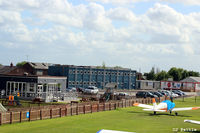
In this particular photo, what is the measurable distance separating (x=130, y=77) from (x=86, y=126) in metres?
91.4

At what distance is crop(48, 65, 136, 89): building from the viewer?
336 ft

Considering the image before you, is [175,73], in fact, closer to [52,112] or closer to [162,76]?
[162,76]

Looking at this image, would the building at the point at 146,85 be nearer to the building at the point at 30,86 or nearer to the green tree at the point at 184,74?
the green tree at the point at 184,74

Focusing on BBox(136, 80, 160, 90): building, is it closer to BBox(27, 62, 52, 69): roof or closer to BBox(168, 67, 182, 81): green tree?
BBox(27, 62, 52, 69): roof

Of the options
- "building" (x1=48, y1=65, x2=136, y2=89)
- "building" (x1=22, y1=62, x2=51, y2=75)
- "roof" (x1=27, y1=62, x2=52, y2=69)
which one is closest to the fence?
"building" (x1=48, y1=65, x2=136, y2=89)

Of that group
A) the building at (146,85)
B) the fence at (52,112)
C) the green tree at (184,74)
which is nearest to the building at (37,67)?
the building at (146,85)

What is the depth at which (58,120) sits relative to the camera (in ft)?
111

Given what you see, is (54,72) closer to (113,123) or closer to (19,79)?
(19,79)

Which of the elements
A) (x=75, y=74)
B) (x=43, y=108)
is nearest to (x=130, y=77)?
(x=75, y=74)

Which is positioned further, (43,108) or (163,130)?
(43,108)

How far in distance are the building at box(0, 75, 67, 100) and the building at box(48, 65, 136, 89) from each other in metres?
41.0

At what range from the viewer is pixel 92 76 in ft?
358

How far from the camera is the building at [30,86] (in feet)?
185

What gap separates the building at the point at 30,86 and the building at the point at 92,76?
41.0 meters
